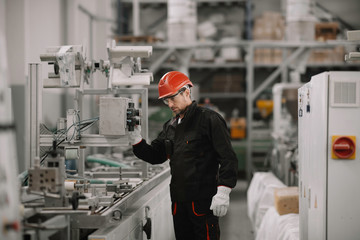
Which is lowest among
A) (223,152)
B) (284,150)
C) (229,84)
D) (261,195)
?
(261,195)

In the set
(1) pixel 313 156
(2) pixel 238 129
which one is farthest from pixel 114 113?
(2) pixel 238 129

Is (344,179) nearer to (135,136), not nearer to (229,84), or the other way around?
(135,136)

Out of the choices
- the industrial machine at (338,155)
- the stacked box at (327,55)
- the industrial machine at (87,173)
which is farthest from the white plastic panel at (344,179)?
the stacked box at (327,55)

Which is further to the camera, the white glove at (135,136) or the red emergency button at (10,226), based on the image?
the white glove at (135,136)

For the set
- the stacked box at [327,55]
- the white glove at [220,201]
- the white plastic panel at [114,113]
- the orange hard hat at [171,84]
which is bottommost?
the white glove at [220,201]

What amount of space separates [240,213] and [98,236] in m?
3.95

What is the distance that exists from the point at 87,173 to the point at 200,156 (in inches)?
51.5

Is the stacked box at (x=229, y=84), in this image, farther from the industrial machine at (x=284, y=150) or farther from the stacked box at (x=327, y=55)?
the industrial machine at (x=284, y=150)

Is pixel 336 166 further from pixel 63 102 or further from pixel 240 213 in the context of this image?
pixel 63 102

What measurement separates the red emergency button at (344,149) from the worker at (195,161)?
0.56 m

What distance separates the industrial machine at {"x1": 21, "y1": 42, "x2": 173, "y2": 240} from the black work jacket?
28cm

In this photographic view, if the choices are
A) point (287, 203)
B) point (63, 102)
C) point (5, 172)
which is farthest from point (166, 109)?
point (5, 172)

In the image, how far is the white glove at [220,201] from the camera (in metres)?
2.34

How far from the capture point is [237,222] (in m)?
5.19
